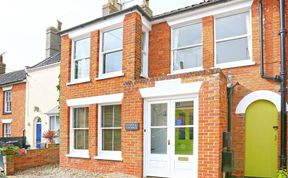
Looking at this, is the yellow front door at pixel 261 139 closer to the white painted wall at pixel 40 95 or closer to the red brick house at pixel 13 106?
the white painted wall at pixel 40 95

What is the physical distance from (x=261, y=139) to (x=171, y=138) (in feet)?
8.67

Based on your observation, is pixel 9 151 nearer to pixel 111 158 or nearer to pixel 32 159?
pixel 32 159

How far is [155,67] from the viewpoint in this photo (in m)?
10.9

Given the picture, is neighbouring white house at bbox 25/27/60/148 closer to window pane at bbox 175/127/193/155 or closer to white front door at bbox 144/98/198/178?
white front door at bbox 144/98/198/178

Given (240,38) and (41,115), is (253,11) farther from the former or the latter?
(41,115)

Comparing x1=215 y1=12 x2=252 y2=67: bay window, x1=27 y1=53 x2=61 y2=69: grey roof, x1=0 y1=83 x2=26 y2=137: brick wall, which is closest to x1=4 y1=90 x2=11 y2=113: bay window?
x1=0 y1=83 x2=26 y2=137: brick wall

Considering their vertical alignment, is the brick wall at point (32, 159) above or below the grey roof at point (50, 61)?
Answer: below

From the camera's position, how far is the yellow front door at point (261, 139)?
8.59 metres

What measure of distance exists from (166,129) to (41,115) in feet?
39.0

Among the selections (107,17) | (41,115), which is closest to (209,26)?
A: (107,17)

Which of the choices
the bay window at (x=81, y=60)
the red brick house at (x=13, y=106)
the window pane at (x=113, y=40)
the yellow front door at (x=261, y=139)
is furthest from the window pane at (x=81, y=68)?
the red brick house at (x=13, y=106)

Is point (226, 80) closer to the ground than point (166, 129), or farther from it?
farther from it

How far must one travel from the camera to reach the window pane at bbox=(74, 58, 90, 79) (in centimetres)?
1183

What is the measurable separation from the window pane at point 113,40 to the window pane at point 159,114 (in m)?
2.92
